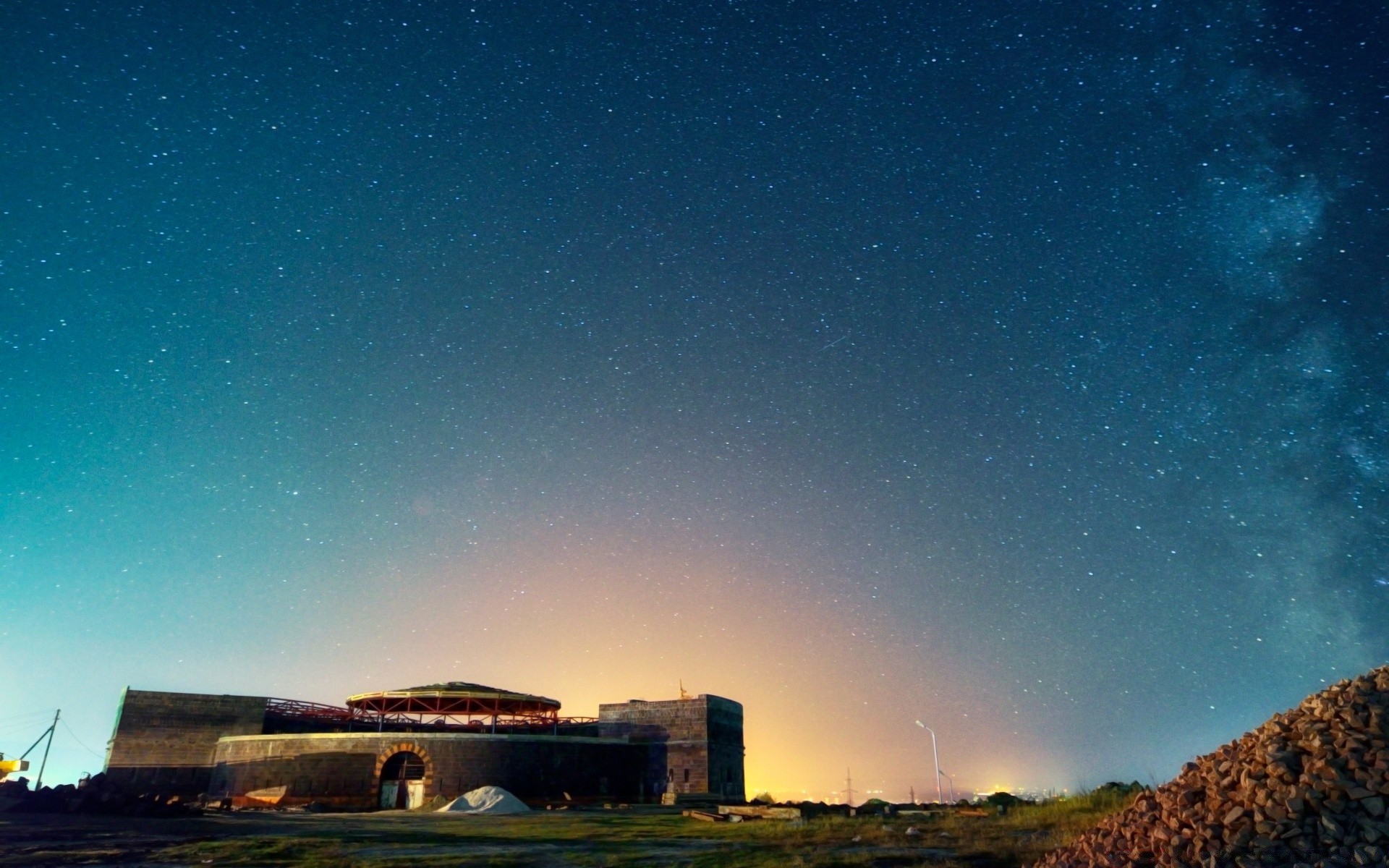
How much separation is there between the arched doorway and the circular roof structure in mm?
3649

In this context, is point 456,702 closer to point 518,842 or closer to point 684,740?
point 684,740

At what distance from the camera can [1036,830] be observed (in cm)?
1884

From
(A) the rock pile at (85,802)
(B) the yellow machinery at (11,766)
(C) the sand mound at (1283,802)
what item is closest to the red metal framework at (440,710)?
(A) the rock pile at (85,802)

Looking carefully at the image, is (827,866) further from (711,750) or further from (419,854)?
(711,750)

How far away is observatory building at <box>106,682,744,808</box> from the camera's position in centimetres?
3659

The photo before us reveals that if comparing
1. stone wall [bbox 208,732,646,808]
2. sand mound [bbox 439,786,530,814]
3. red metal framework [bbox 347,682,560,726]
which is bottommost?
sand mound [bbox 439,786,530,814]

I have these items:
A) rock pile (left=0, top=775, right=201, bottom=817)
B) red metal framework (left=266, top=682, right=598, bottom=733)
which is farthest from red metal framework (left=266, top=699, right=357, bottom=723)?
rock pile (left=0, top=775, right=201, bottom=817)

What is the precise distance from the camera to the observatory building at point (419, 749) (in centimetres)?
3659

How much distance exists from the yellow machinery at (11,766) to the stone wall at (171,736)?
14.6m

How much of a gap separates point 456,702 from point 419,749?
18.7 ft

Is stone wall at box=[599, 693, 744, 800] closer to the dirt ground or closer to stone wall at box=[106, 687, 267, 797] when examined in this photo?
the dirt ground

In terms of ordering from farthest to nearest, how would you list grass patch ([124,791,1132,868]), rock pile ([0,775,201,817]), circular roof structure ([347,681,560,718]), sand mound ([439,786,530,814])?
circular roof structure ([347,681,560,718]), sand mound ([439,786,530,814]), rock pile ([0,775,201,817]), grass patch ([124,791,1132,868])

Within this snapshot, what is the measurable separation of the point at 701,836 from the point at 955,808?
1058 cm

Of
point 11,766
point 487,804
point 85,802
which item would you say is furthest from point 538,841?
point 11,766
